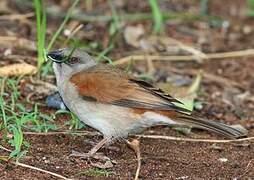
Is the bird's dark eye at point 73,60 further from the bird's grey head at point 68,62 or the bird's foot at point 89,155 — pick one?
the bird's foot at point 89,155

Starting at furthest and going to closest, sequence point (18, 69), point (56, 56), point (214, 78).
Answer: point (214, 78) → point (18, 69) → point (56, 56)

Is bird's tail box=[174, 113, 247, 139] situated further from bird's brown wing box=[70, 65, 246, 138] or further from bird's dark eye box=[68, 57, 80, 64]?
bird's dark eye box=[68, 57, 80, 64]

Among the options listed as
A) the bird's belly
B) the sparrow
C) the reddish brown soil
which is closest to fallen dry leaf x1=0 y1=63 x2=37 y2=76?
the reddish brown soil

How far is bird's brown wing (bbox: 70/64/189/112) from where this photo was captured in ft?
16.3

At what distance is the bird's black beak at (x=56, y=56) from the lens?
17.3 feet

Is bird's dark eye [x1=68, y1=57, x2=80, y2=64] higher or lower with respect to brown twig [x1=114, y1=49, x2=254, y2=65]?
higher

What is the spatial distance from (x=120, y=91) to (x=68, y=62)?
0.56m

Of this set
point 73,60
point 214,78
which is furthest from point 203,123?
point 214,78

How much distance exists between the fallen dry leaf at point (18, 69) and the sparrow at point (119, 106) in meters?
1.09

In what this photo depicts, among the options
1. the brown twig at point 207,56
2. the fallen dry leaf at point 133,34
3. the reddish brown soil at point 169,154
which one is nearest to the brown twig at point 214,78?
the reddish brown soil at point 169,154

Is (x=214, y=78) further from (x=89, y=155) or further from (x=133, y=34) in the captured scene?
(x=89, y=155)

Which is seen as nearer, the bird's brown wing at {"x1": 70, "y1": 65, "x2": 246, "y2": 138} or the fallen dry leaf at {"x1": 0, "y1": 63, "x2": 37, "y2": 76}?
the bird's brown wing at {"x1": 70, "y1": 65, "x2": 246, "y2": 138}

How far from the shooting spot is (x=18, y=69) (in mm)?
6188

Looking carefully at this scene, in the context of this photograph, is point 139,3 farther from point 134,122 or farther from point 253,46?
point 134,122
